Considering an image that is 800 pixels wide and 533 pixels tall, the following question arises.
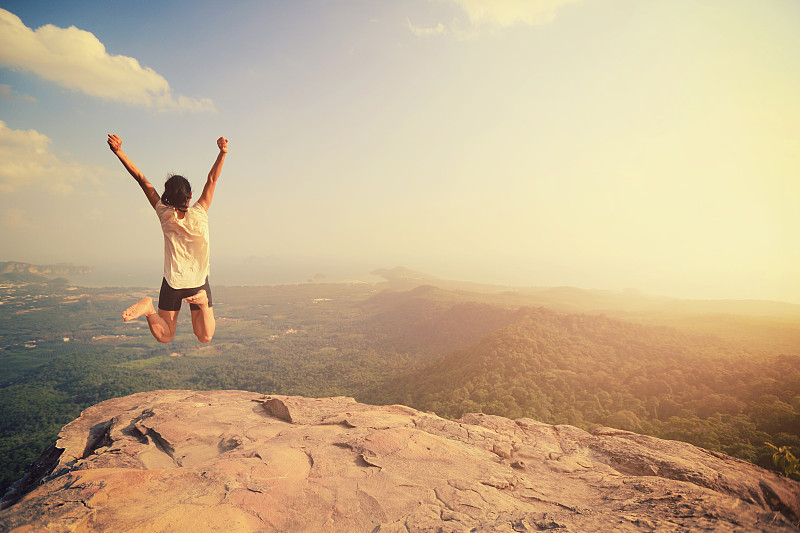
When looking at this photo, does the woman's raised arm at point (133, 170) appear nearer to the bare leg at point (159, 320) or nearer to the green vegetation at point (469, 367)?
the bare leg at point (159, 320)

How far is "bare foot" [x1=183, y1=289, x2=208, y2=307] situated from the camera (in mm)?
5922

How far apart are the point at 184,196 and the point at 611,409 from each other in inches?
1443

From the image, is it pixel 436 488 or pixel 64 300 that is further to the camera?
pixel 64 300

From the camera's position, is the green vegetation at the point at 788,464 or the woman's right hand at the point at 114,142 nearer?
the woman's right hand at the point at 114,142

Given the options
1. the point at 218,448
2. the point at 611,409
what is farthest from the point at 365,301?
the point at 218,448

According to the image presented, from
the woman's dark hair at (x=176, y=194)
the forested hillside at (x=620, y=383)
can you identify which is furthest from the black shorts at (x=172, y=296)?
the forested hillside at (x=620, y=383)

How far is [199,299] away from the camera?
6.02 metres

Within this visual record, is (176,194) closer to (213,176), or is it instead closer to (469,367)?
(213,176)

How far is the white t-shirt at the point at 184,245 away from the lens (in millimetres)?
5355

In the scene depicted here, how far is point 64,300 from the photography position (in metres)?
149

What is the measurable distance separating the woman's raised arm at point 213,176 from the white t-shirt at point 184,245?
173 millimetres

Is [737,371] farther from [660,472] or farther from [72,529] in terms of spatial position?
[72,529]

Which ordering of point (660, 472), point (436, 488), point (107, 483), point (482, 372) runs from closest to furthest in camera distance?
point (107, 483)
point (436, 488)
point (660, 472)
point (482, 372)

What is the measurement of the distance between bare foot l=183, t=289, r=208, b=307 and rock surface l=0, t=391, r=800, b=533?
121 inches
